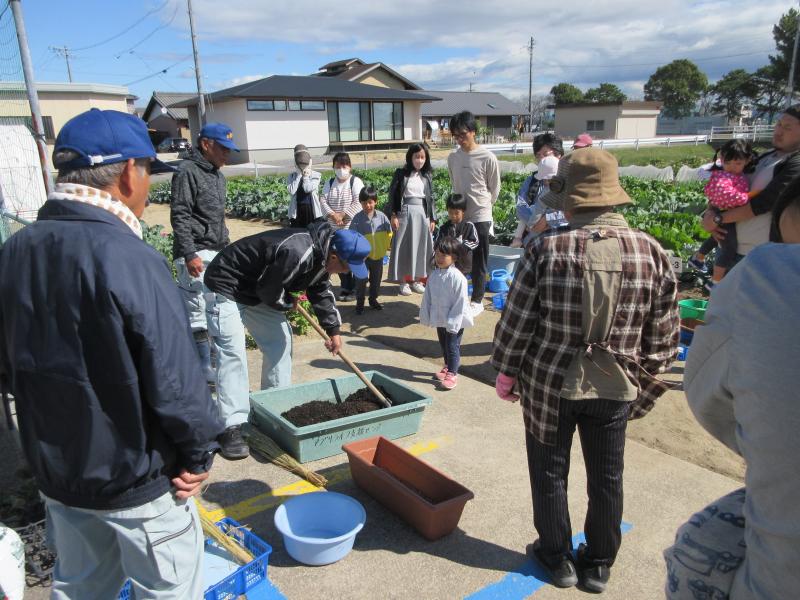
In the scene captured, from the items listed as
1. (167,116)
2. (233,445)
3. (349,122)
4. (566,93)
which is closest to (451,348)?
(233,445)

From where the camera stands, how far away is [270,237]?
3963mm

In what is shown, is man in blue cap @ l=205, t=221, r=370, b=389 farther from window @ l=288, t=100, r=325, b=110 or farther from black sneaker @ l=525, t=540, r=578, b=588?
window @ l=288, t=100, r=325, b=110

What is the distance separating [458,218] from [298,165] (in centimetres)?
267

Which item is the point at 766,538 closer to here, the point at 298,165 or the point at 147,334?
the point at 147,334

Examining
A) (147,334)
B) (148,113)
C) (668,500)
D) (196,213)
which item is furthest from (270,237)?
(148,113)

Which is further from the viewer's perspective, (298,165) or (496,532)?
(298,165)

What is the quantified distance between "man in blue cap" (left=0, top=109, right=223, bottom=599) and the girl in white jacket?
11.4 ft

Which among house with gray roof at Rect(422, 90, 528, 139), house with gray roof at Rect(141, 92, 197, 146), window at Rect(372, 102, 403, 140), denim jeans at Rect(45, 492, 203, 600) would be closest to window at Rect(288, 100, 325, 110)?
window at Rect(372, 102, 403, 140)

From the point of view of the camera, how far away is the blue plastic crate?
2.67 metres

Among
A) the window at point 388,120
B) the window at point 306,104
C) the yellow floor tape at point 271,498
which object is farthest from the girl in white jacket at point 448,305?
the window at point 388,120

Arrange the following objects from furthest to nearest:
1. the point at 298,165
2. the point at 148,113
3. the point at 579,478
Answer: the point at 148,113 < the point at 298,165 < the point at 579,478

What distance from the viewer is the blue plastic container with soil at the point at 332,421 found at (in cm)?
410

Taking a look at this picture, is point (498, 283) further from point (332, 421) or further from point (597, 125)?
point (597, 125)

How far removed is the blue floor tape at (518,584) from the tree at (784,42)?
6438 cm
